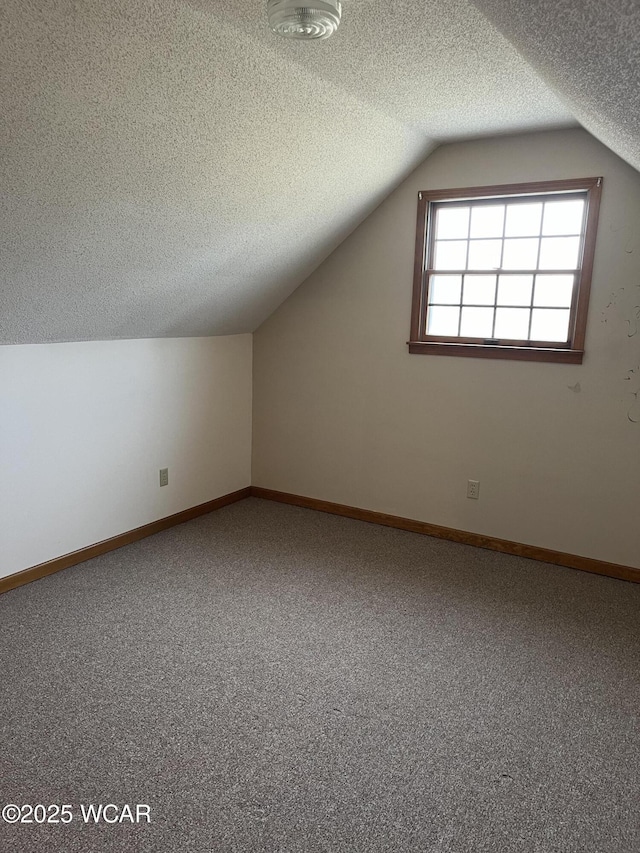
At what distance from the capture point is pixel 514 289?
3453mm

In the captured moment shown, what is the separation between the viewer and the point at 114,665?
7.85 feet

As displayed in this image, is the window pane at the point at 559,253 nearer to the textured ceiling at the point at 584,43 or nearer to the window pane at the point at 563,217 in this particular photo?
the window pane at the point at 563,217

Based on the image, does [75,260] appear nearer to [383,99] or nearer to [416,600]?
[383,99]

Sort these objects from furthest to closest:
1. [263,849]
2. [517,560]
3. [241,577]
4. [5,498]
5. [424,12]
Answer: [517,560] < [241,577] < [5,498] < [424,12] < [263,849]

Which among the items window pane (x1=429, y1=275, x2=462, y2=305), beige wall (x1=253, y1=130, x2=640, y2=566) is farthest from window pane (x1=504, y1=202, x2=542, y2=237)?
window pane (x1=429, y1=275, x2=462, y2=305)

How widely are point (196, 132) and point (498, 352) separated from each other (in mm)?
2011

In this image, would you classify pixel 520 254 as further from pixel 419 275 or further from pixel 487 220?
pixel 419 275

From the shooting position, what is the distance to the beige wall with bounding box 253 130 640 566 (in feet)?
10.4

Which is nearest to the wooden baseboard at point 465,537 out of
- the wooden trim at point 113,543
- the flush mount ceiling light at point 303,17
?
the wooden trim at point 113,543

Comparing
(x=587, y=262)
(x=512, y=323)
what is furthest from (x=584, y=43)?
(x=512, y=323)

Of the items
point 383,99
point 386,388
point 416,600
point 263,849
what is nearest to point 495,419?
point 386,388

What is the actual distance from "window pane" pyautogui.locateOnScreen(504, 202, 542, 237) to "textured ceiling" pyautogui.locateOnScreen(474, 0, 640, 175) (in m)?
1.63

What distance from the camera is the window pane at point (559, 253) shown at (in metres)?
3.26

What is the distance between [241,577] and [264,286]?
1736mm
